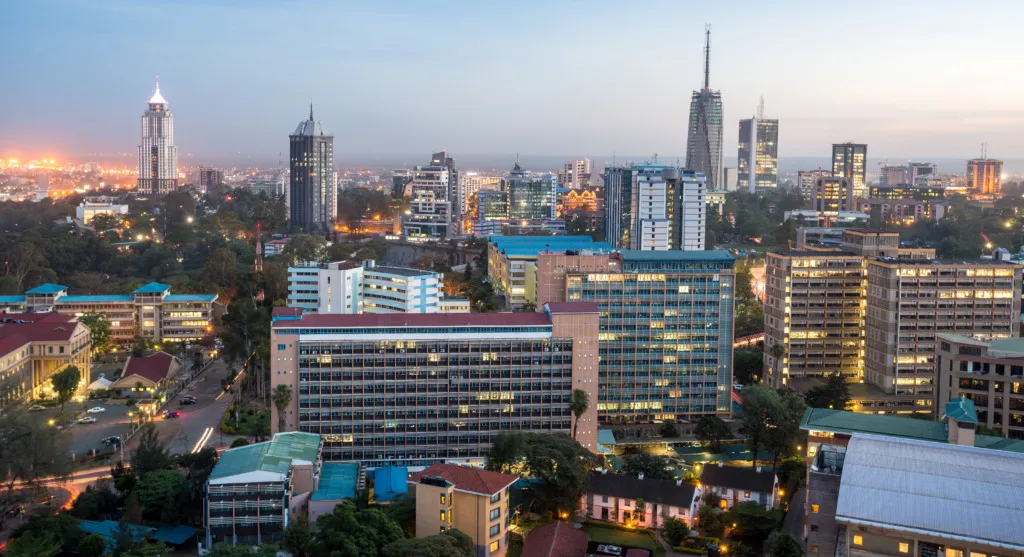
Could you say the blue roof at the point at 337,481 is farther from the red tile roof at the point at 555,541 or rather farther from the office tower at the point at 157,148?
the office tower at the point at 157,148

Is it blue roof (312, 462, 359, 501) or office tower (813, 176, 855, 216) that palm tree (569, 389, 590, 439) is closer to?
blue roof (312, 462, 359, 501)

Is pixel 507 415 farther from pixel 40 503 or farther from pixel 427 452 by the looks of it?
pixel 40 503

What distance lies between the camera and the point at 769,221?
7131 cm

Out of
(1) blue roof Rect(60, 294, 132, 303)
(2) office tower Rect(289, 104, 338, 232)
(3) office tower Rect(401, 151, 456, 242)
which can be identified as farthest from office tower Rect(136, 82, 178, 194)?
(1) blue roof Rect(60, 294, 132, 303)

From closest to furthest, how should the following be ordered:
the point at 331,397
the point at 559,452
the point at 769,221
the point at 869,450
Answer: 1. the point at 869,450
2. the point at 559,452
3. the point at 331,397
4. the point at 769,221

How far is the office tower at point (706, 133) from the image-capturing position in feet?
289

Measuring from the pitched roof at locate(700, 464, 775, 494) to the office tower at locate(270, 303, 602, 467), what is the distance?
3698 mm

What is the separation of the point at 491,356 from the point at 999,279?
57.8ft

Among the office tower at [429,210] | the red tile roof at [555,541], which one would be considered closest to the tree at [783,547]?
the red tile roof at [555,541]

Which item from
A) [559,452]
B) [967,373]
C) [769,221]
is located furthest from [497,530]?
[769,221]

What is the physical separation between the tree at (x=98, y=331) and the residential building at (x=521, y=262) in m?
16.4

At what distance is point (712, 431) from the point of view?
87.1 feet

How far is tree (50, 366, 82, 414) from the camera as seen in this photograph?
29.1m

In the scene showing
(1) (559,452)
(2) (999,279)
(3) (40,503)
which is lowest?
(3) (40,503)
